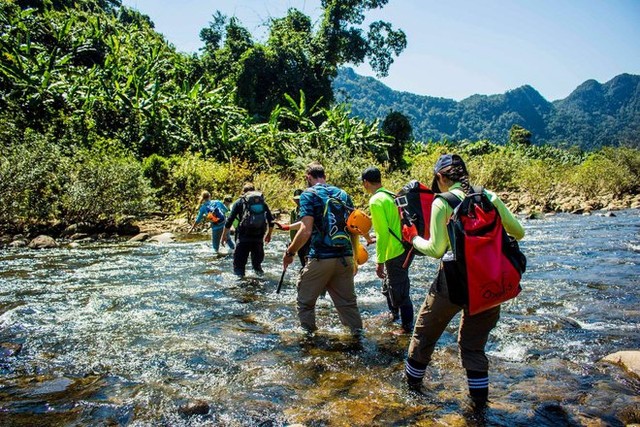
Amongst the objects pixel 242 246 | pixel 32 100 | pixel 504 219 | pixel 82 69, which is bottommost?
pixel 242 246

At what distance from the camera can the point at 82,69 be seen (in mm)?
23391

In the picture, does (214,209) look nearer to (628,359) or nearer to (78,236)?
(78,236)

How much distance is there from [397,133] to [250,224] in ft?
94.2

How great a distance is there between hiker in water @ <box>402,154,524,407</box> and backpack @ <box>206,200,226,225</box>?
26.7ft

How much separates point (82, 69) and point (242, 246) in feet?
65.3

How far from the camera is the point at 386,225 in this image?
16.8ft

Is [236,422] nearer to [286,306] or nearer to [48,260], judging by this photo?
[286,306]

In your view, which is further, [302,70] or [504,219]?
[302,70]

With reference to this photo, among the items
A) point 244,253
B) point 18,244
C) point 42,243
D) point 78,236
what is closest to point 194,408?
point 244,253

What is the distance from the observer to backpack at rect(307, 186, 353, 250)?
4.86 meters

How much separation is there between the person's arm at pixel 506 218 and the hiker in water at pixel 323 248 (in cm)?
185

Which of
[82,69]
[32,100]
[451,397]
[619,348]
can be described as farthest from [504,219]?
[82,69]

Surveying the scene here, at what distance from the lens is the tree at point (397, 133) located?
115 ft

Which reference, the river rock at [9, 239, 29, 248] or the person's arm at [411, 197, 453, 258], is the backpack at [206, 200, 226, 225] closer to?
the river rock at [9, 239, 29, 248]
